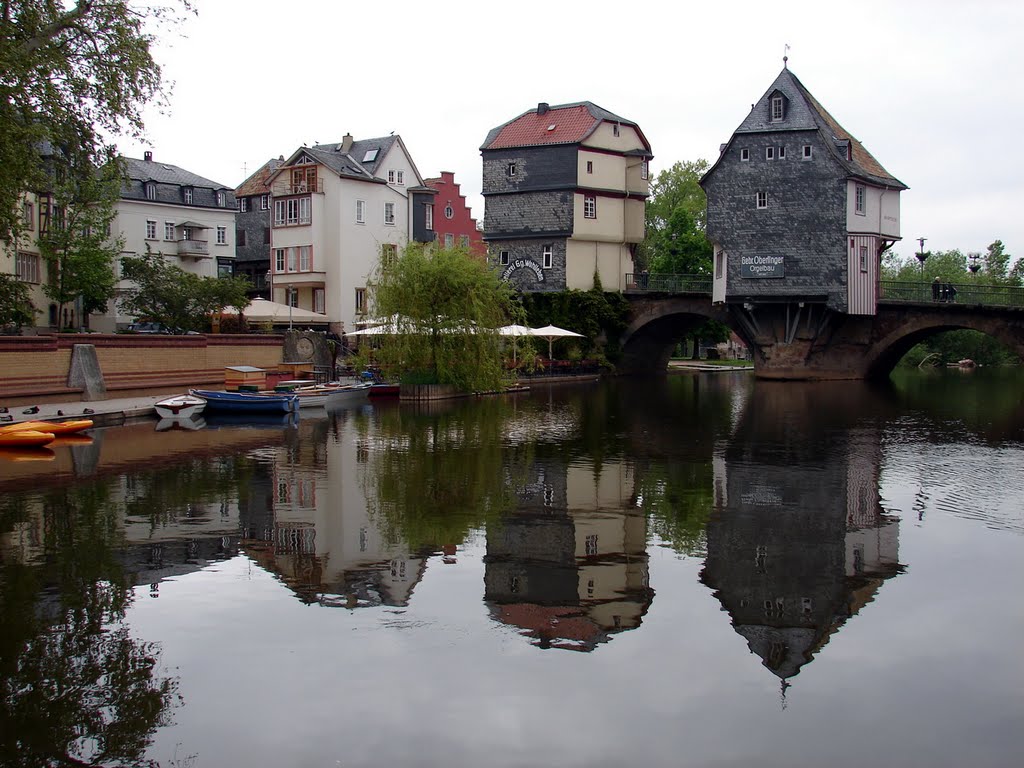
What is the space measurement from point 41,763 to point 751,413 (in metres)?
33.9

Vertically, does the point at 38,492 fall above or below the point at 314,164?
below

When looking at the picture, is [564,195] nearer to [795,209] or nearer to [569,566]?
[795,209]

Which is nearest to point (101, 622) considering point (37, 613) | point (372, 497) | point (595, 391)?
point (37, 613)

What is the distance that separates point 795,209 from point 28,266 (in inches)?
1547

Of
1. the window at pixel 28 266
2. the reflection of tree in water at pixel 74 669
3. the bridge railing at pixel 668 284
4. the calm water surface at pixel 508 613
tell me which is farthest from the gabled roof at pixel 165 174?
the reflection of tree in water at pixel 74 669

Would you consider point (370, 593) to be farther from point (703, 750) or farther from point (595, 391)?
point (595, 391)

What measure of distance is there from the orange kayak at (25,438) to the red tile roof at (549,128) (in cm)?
4572

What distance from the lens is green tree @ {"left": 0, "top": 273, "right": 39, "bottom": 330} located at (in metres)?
36.9

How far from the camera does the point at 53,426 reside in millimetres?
27156

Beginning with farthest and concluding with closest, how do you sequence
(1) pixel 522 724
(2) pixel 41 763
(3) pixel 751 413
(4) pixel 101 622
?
(3) pixel 751 413
(4) pixel 101 622
(1) pixel 522 724
(2) pixel 41 763

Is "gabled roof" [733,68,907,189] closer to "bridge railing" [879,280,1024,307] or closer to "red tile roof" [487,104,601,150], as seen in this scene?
"bridge railing" [879,280,1024,307]

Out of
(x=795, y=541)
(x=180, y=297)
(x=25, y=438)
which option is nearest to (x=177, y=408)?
(x=25, y=438)

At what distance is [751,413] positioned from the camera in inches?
1544

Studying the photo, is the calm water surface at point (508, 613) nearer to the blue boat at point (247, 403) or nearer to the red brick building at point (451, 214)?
the blue boat at point (247, 403)
